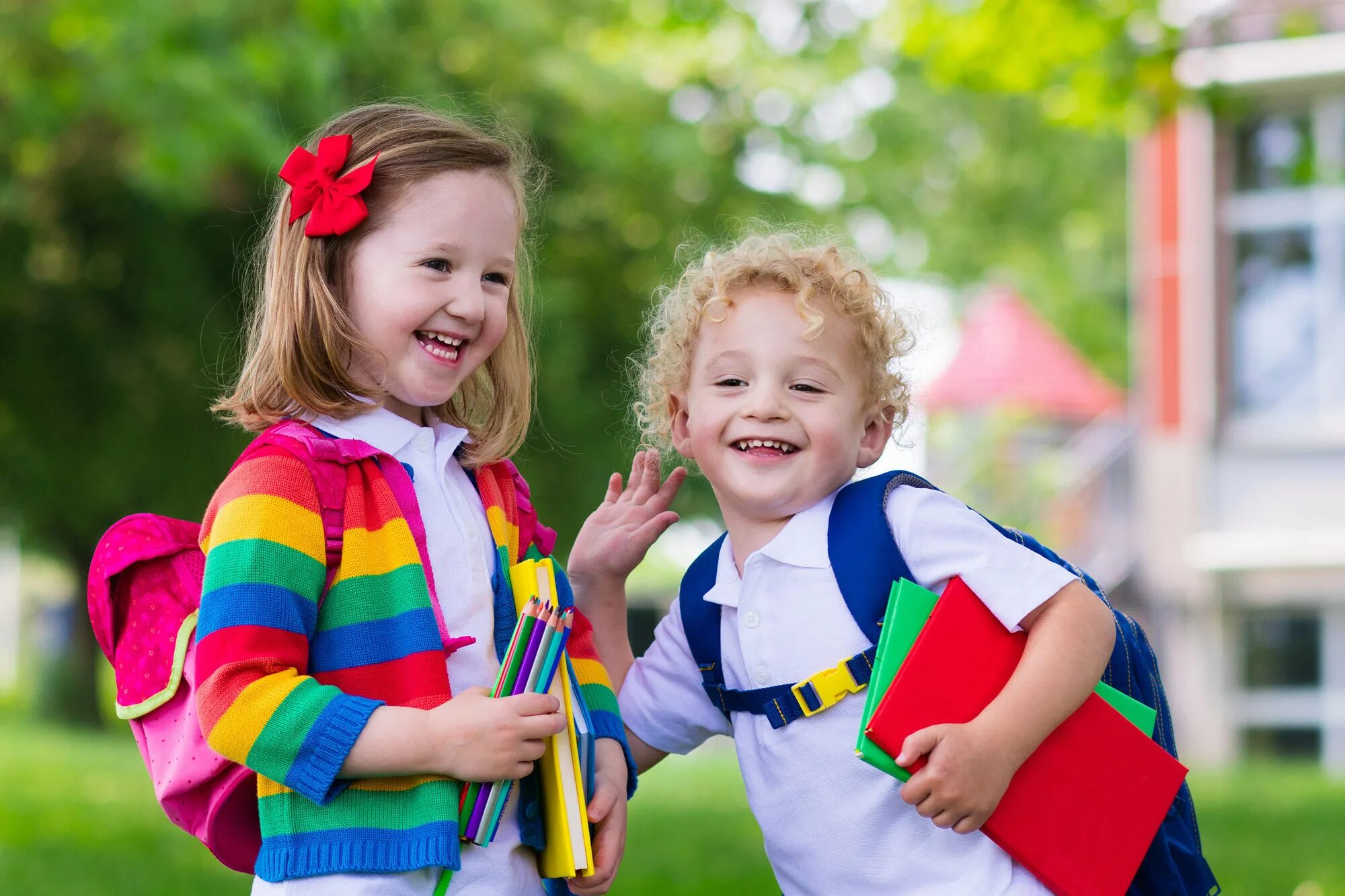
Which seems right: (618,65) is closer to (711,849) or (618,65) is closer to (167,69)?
(167,69)

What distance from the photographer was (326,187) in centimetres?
204

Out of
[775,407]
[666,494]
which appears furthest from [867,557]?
[666,494]

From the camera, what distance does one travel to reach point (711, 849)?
5812 millimetres

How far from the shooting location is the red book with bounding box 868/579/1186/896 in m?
1.92

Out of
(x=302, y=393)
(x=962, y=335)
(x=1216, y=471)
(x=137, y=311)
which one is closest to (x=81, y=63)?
(x=137, y=311)

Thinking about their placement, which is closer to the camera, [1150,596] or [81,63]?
[81,63]

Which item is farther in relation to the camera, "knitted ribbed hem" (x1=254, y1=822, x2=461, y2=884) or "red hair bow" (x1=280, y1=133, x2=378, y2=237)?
"red hair bow" (x1=280, y1=133, x2=378, y2=237)

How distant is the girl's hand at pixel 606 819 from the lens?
1.99 metres

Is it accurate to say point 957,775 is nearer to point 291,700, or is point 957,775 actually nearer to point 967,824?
point 967,824

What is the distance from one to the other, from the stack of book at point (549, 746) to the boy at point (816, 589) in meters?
0.28

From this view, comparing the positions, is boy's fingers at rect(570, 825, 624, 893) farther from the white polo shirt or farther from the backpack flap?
the backpack flap

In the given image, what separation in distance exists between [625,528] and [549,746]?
0.53 metres

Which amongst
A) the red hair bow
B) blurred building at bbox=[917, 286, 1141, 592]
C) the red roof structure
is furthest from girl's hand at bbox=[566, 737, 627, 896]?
the red roof structure

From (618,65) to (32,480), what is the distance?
5127mm
